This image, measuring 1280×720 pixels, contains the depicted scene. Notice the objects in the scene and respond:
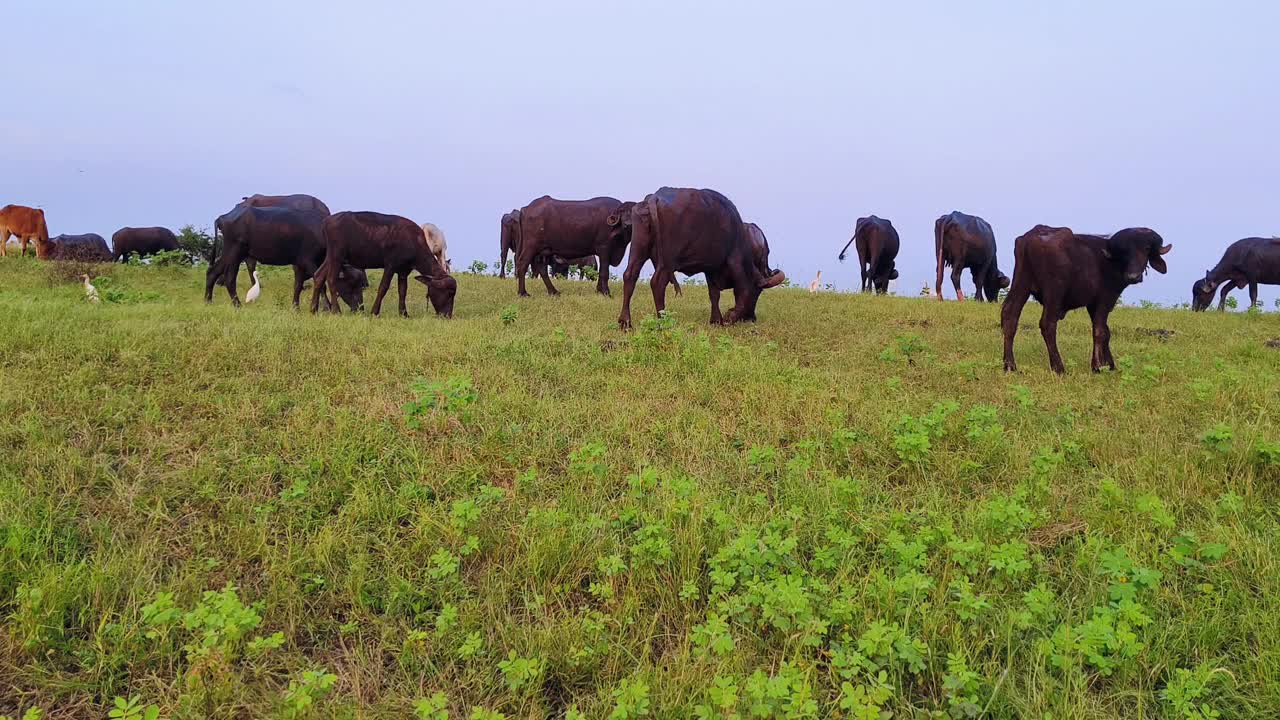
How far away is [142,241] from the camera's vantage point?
2311 cm

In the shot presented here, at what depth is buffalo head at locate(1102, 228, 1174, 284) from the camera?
21.3 ft

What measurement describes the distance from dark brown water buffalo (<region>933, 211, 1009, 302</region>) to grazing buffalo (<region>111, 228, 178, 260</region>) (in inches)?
965

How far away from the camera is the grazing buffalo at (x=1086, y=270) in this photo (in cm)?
658

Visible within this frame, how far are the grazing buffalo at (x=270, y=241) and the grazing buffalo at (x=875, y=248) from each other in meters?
11.8

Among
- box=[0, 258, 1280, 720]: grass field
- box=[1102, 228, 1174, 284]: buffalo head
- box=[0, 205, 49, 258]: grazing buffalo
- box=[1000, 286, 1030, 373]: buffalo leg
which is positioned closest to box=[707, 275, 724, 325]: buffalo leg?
box=[0, 258, 1280, 720]: grass field

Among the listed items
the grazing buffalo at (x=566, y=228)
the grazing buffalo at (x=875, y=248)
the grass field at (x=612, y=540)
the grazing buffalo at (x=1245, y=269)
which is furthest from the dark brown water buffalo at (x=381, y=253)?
the grazing buffalo at (x=1245, y=269)

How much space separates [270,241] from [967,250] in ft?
45.2

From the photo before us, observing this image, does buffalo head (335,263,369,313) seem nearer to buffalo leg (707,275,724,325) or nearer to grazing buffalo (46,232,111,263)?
buffalo leg (707,275,724,325)

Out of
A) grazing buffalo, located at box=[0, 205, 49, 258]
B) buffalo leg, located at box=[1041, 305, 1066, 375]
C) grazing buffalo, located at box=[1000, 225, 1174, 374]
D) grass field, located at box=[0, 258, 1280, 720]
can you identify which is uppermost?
grazing buffalo, located at box=[0, 205, 49, 258]

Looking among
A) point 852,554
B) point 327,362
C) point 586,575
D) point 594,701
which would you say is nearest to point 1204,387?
point 852,554

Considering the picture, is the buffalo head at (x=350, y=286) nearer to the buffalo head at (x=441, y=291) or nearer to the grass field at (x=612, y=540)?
the buffalo head at (x=441, y=291)

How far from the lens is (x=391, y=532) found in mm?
3488

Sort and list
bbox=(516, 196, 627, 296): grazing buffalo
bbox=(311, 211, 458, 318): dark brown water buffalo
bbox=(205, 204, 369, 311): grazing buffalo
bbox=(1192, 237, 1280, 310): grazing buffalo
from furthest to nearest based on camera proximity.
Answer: bbox=(1192, 237, 1280, 310): grazing buffalo
bbox=(516, 196, 627, 296): grazing buffalo
bbox=(205, 204, 369, 311): grazing buffalo
bbox=(311, 211, 458, 318): dark brown water buffalo

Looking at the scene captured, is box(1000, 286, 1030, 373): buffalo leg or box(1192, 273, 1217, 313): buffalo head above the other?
box(1192, 273, 1217, 313): buffalo head
